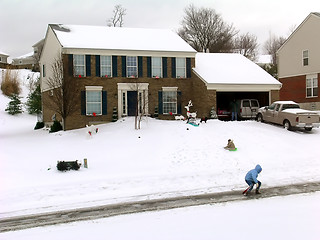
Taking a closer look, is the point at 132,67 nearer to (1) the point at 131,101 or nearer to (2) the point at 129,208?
(1) the point at 131,101

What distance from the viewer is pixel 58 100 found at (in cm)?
2220

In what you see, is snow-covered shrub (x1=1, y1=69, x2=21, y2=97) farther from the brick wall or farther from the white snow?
the white snow

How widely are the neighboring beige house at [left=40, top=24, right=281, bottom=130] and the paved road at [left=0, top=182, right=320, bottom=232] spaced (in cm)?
1386

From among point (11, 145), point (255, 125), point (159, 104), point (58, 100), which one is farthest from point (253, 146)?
point (11, 145)

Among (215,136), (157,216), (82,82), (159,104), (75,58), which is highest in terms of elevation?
(75,58)

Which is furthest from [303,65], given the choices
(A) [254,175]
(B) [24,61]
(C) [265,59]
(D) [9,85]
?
(B) [24,61]

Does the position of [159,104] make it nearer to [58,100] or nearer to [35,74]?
[58,100]

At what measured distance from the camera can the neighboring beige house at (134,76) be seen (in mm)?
23891

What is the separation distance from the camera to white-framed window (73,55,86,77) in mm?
23675

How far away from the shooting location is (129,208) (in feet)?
29.7

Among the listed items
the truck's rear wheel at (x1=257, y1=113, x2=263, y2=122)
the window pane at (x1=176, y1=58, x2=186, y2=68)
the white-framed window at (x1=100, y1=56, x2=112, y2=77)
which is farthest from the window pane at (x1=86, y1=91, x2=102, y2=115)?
the truck's rear wheel at (x1=257, y1=113, x2=263, y2=122)

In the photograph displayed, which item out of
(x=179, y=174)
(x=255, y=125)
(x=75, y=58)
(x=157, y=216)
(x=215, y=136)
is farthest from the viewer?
(x=75, y=58)

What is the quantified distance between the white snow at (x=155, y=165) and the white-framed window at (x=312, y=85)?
33.4 ft

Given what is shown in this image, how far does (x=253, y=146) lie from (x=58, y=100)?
13531 millimetres
